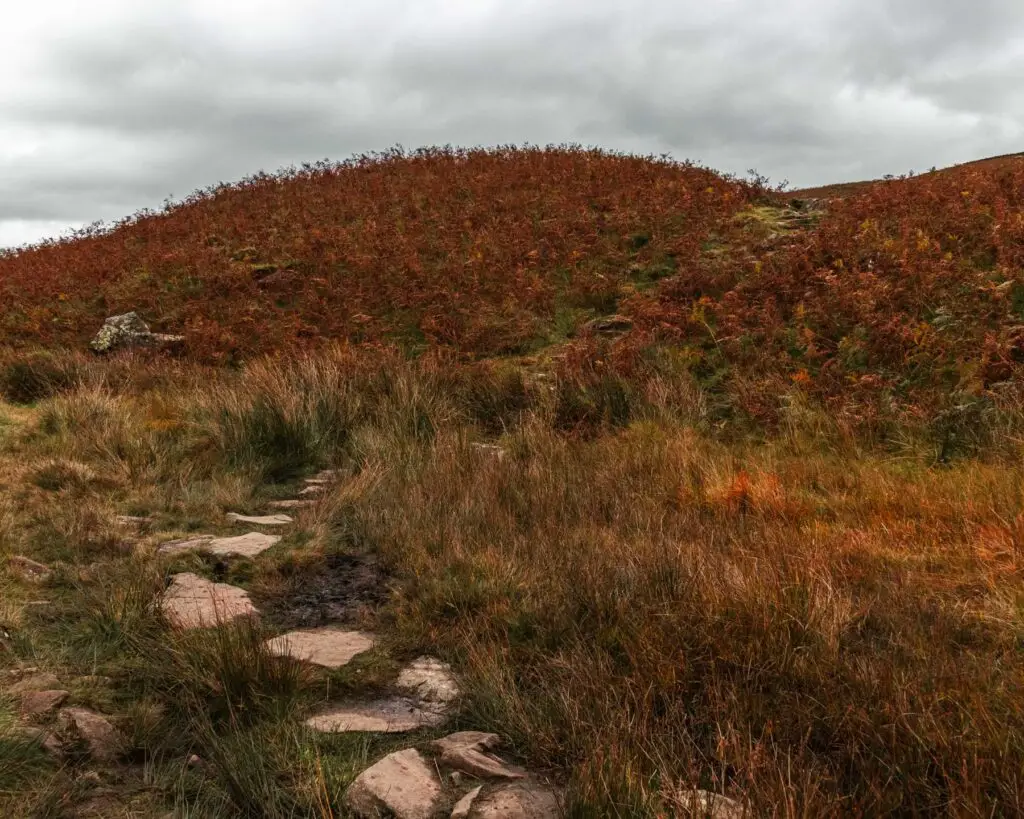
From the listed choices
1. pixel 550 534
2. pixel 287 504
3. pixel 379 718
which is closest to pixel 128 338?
pixel 287 504

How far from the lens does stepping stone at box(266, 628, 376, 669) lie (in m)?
3.22

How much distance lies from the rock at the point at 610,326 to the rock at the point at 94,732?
738 centimetres

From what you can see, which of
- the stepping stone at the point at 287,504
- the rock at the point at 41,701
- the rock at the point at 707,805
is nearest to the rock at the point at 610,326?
the stepping stone at the point at 287,504

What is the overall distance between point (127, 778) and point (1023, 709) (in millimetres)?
2861

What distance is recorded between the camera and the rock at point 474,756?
7.86 feet

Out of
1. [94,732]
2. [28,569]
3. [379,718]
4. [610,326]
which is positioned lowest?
[379,718]

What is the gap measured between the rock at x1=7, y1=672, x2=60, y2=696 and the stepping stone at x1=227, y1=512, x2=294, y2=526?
2218 mm

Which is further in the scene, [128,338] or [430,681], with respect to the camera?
[128,338]

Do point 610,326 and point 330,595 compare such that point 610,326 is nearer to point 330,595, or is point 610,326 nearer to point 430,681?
point 330,595

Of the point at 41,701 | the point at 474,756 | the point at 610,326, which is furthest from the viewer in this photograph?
the point at 610,326

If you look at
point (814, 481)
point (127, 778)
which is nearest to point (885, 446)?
point (814, 481)

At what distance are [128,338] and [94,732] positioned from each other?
31.3ft

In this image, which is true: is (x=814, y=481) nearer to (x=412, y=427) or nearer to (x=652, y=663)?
(x=652, y=663)

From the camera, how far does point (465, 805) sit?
224 centimetres
